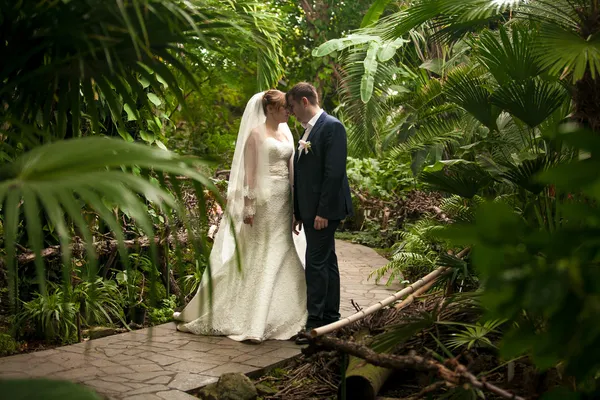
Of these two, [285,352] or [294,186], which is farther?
[294,186]

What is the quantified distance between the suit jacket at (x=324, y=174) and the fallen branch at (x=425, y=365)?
3.20 meters

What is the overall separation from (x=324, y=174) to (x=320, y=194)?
18 cm

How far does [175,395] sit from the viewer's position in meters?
3.94

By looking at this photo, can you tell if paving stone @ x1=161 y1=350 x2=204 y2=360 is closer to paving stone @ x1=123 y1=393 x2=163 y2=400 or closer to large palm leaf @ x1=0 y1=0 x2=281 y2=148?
paving stone @ x1=123 y1=393 x2=163 y2=400

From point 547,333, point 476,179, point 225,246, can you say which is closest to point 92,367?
point 225,246

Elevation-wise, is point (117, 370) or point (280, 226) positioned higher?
point (280, 226)

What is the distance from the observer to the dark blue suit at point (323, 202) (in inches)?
212

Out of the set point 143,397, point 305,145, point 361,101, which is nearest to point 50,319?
point 143,397

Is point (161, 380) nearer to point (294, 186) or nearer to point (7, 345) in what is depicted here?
point (7, 345)

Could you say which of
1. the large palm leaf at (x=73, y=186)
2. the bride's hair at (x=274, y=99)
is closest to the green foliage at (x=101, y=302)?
the bride's hair at (x=274, y=99)

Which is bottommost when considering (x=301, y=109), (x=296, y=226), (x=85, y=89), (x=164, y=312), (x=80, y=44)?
(x=164, y=312)

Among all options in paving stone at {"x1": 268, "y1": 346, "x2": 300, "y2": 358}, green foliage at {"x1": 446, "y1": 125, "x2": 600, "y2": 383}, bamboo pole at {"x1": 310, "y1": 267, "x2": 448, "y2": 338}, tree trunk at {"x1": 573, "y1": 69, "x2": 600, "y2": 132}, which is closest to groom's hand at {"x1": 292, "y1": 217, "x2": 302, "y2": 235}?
paving stone at {"x1": 268, "y1": 346, "x2": 300, "y2": 358}

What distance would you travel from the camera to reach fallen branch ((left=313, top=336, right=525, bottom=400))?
1585mm

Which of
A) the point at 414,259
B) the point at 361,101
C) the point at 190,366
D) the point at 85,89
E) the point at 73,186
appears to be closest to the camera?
the point at 73,186
